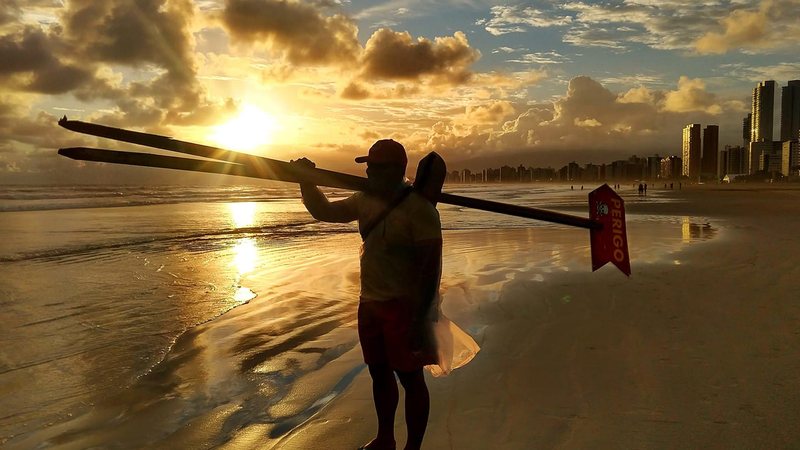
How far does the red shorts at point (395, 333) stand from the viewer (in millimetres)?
3074

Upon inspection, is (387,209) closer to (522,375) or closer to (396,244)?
(396,244)

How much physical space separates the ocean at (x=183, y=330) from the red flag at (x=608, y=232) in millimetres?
2377

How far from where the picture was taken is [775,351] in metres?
5.32

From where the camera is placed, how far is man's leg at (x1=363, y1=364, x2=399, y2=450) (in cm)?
330

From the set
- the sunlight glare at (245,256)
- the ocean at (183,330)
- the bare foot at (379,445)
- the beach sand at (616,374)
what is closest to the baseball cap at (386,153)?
the bare foot at (379,445)

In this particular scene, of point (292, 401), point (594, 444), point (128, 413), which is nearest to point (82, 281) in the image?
point (128, 413)

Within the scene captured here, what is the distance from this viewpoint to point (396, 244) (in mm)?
3072

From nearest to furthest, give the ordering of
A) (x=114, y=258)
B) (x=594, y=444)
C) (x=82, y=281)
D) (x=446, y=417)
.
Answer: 1. (x=594, y=444)
2. (x=446, y=417)
3. (x=82, y=281)
4. (x=114, y=258)

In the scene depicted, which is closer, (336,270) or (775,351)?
(775,351)

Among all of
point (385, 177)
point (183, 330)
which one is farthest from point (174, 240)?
point (385, 177)

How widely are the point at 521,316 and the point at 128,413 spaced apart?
4.80 meters

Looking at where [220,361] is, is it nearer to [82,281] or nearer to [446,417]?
[446,417]

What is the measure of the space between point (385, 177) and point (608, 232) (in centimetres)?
225

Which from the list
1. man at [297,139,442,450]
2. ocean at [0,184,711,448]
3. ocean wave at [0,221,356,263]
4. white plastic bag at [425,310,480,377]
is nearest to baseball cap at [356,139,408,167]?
man at [297,139,442,450]
